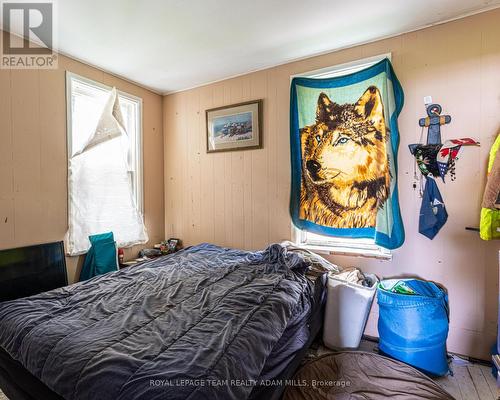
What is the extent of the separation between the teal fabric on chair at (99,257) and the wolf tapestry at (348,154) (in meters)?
1.91

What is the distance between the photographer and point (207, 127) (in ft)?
10.2

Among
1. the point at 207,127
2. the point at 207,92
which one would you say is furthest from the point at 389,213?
the point at 207,92

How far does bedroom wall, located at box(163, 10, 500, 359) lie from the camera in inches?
74.4

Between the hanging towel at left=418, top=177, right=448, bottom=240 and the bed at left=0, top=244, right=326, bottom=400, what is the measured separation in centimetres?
94

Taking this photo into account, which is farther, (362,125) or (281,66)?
(281,66)

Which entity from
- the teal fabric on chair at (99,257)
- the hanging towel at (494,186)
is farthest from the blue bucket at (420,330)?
the teal fabric on chair at (99,257)

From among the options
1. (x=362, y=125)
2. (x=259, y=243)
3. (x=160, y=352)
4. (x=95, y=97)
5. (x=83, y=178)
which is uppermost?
(x=95, y=97)

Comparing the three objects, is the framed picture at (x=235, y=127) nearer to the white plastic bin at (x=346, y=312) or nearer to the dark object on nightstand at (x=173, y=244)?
the dark object on nightstand at (x=173, y=244)

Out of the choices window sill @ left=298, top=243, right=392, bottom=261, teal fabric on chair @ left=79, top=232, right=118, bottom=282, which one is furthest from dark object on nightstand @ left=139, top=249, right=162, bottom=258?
window sill @ left=298, top=243, right=392, bottom=261

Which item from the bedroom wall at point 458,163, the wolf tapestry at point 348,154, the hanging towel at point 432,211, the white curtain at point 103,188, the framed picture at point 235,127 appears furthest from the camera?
the framed picture at point 235,127

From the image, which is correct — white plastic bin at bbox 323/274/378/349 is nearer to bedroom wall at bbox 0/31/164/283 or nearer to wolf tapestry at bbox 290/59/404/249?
wolf tapestry at bbox 290/59/404/249

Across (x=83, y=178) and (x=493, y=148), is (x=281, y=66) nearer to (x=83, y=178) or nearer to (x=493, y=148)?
(x=493, y=148)

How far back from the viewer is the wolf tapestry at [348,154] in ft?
7.08

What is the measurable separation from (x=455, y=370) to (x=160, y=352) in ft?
6.84
